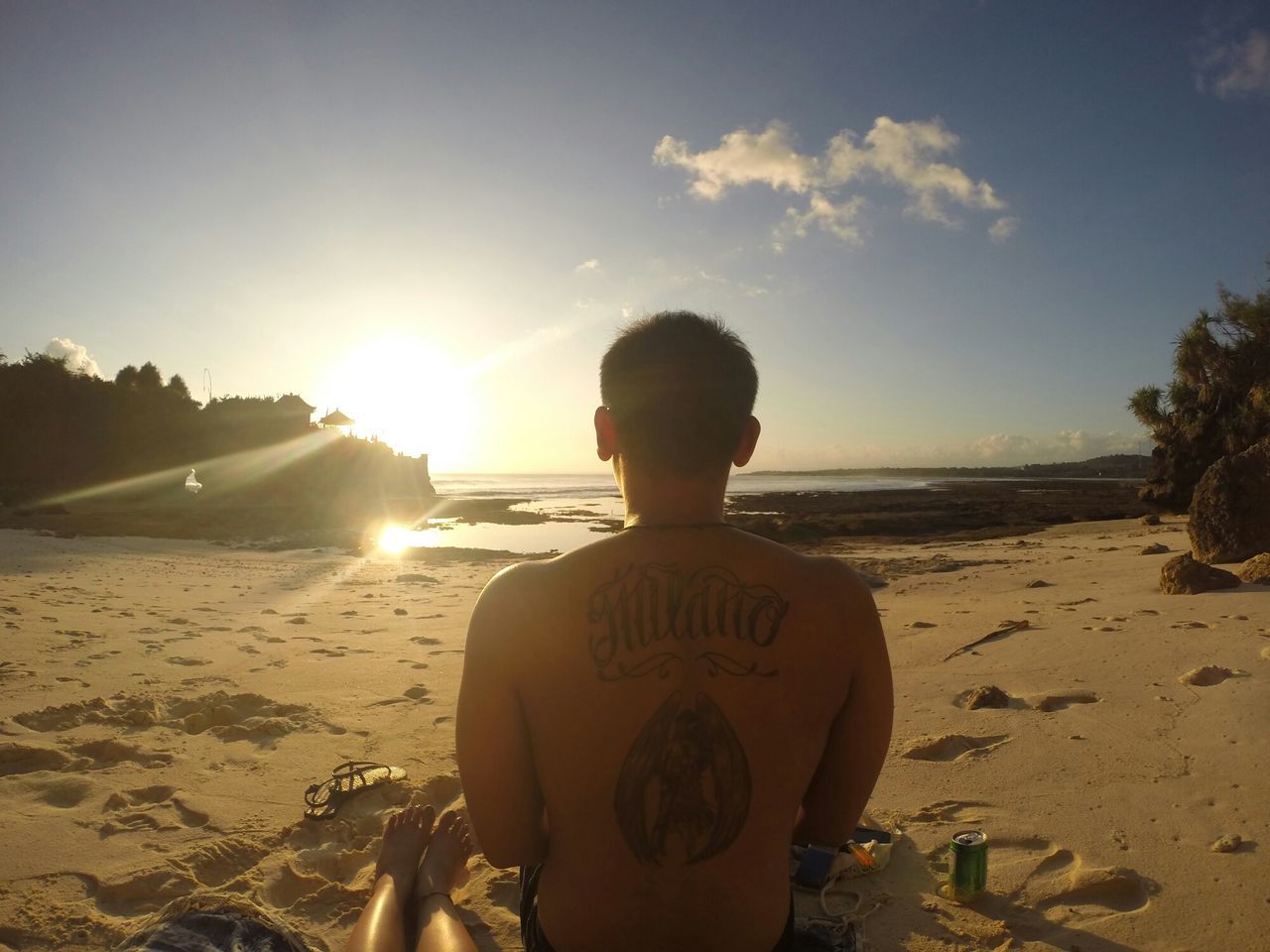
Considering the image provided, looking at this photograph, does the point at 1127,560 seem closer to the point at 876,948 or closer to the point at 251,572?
the point at 876,948

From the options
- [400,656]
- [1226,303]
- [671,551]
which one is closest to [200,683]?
[400,656]

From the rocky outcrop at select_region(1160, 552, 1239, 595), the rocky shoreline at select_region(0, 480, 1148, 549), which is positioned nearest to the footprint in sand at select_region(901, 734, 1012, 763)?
the rocky outcrop at select_region(1160, 552, 1239, 595)

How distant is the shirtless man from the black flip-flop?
1.91m

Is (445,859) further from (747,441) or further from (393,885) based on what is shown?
(747,441)

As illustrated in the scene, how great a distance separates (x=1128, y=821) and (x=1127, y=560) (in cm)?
881

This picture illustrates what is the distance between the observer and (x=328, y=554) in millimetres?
14984

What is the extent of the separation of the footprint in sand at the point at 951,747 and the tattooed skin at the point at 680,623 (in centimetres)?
266

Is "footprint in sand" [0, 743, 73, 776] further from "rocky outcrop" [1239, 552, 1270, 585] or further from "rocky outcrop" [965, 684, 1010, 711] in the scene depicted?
"rocky outcrop" [1239, 552, 1270, 585]

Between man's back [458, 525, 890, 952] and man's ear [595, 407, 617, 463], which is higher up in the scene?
man's ear [595, 407, 617, 463]

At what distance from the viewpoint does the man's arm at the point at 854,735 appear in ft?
5.51

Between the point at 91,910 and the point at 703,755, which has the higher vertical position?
the point at 703,755

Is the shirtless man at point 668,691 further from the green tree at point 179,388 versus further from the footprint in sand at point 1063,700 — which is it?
the green tree at point 179,388

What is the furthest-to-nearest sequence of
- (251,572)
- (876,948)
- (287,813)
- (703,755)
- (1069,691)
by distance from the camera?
(251,572) < (1069,691) < (287,813) < (876,948) < (703,755)

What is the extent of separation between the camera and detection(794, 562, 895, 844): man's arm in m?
1.68
